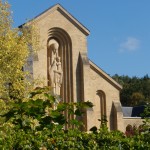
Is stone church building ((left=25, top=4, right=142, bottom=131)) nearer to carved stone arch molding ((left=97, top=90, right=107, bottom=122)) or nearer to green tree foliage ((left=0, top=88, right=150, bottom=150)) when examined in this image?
carved stone arch molding ((left=97, top=90, right=107, bottom=122))

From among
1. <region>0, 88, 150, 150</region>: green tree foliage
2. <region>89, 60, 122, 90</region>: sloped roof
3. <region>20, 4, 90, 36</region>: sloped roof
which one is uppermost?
<region>20, 4, 90, 36</region>: sloped roof

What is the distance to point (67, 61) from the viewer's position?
30.4 metres

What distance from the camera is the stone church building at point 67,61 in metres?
29.1

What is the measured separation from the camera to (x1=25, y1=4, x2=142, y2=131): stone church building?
29062 millimetres

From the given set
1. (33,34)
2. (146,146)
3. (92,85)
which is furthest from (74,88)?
(146,146)

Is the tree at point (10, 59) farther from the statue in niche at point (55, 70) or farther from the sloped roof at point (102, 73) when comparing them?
the sloped roof at point (102, 73)

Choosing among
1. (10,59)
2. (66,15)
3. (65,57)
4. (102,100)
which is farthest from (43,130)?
(102,100)

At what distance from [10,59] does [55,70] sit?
37.4 ft

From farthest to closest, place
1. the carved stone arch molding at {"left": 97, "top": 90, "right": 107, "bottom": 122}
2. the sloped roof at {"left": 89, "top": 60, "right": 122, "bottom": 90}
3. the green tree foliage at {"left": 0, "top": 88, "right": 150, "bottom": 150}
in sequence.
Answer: the carved stone arch molding at {"left": 97, "top": 90, "right": 107, "bottom": 122}
the sloped roof at {"left": 89, "top": 60, "right": 122, "bottom": 90}
the green tree foliage at {"left": 0, "top": 88, "right": 150, "bottom": 150}

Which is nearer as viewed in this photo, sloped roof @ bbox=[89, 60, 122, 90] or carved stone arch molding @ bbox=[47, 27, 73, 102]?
carved stone arch molding @ bbox=[47, 27, 73, 102]

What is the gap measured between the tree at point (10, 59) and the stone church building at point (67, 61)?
8.98 m

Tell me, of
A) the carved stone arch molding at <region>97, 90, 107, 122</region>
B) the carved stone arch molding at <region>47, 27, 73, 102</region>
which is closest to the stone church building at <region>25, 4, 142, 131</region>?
the carved stone arch molding at <region>47, 27, 73, 102</region>

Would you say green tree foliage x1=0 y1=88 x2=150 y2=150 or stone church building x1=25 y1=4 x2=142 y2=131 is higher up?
stone church building x1=25 y1=4 x2=142 y2=131

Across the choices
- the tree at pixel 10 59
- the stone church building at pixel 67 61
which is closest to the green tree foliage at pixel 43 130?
the tree at pixel 10 59
